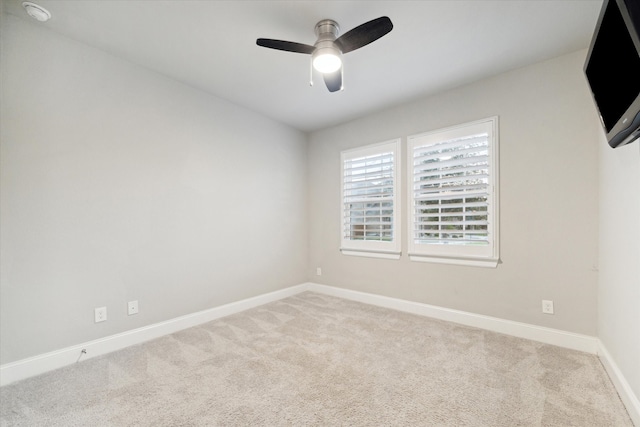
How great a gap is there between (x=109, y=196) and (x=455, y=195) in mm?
3453

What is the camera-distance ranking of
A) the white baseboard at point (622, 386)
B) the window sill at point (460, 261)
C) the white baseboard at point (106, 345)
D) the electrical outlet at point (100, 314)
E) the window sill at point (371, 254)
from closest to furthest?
the white baseboard at point (622, 386), the white baseboard at point (106, 345), the electrical outlet at point (100, 314), the window sill at point (460, 261), the window sill at point (371, 254)

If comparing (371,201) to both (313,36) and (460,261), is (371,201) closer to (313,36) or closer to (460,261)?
(460,261)

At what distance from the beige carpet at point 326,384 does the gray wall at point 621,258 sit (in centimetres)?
29

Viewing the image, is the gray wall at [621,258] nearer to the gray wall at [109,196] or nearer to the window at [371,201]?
the window at [371,201]

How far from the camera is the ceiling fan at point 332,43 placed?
179 centimetres

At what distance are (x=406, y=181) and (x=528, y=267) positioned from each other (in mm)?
1556

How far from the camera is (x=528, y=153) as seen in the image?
2691 millimetres

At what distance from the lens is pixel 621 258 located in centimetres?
188

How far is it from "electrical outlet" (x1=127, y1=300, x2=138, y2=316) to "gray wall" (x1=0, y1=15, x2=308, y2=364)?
1.6 inches

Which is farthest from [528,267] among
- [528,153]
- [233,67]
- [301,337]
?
[233,67]

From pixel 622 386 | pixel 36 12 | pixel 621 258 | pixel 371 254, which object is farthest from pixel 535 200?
pixel 36 12

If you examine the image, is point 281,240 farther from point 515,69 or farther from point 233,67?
point 515,69

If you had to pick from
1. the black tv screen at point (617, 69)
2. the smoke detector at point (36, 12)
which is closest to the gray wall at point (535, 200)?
the black tv screen at point (617, 69)

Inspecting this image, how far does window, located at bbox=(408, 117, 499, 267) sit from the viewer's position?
2.90 meters
